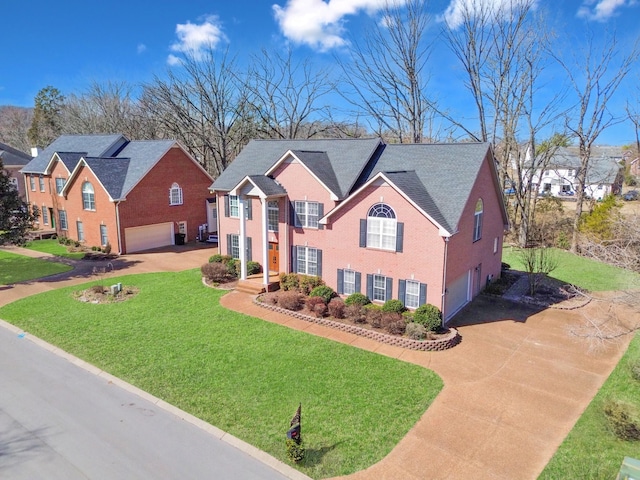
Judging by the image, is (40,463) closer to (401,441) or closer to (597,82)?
(401,441)

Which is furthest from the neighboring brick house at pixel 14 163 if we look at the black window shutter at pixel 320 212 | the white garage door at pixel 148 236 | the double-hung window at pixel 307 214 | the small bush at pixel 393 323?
the small bush at pixel 393 323

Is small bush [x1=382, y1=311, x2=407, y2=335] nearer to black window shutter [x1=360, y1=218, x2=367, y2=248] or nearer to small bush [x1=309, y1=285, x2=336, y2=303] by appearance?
small bush [x1=309, y1=285, x2=336, y2=303]

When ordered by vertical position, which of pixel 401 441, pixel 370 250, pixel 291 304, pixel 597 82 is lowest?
pixel 401 441

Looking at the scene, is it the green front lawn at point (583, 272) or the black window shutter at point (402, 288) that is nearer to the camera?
the black window shutter at point (402, 288)

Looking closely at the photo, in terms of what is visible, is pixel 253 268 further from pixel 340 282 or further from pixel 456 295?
pixel 456 295

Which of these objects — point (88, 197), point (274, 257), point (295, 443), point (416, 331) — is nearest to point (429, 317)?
point (416, 331)

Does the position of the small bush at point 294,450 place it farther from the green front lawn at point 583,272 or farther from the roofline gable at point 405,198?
the green front lawn at point 583,272

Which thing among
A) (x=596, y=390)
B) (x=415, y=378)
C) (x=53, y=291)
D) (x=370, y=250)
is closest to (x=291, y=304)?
(x=370, y=250)
